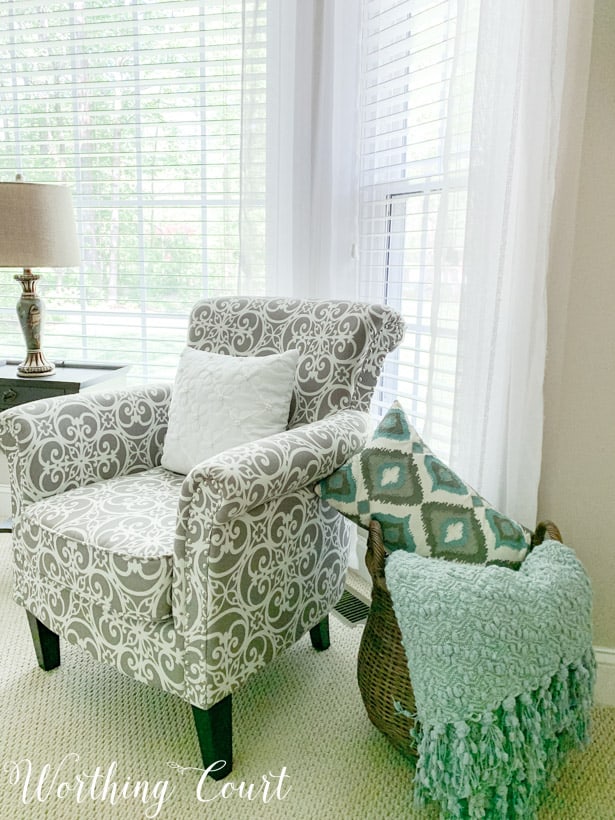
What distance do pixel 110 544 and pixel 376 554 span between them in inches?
21.5

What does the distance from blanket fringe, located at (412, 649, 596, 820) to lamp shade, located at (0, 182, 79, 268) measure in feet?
5.64

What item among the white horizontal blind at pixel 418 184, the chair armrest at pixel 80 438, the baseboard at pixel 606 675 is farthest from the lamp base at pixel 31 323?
the baseboard at pixel 606 675

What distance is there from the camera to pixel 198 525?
125 cm

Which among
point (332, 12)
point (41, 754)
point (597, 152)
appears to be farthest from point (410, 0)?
point (41, 754)

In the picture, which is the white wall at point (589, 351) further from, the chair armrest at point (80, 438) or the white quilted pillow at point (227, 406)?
the chair armrest at point (80, 438)

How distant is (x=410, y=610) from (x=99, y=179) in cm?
213

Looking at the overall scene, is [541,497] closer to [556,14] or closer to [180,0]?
[556,14]

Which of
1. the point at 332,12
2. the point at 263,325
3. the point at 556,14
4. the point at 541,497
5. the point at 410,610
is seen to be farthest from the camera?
the point at 332,12

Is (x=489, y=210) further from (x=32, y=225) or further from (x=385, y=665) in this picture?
(x=32, y=225)

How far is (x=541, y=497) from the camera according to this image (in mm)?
1650

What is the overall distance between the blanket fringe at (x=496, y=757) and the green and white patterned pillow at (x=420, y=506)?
0.26 metres

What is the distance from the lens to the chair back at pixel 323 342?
5.69 ft

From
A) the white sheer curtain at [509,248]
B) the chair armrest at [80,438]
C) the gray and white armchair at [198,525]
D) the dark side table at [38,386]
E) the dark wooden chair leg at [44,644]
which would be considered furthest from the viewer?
the dark side table at [38,386]

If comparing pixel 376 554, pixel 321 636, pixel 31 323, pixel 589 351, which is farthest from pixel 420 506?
pixel 31 323
